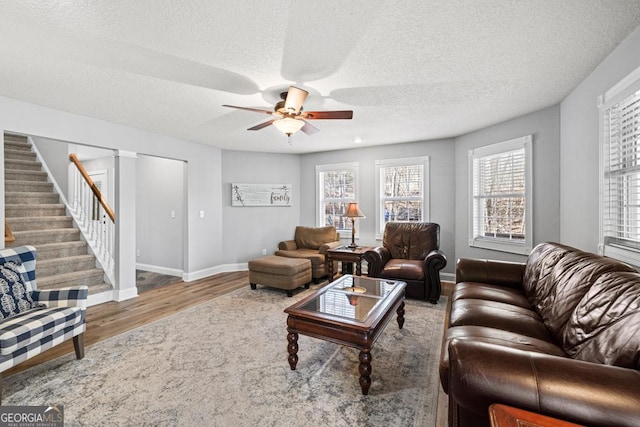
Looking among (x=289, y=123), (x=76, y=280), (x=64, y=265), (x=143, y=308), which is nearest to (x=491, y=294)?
(x=289, y=123)

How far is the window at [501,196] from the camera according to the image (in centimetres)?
364

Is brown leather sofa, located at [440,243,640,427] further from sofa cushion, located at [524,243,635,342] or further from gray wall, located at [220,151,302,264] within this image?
gray wall, located at [220,151,302,264]

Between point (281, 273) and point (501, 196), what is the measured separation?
3.25m

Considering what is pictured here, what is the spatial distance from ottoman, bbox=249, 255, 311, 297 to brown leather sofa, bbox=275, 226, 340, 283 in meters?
0.38

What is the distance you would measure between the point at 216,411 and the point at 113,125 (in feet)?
12.6

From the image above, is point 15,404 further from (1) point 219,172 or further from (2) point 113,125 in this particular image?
(1) point 219,172

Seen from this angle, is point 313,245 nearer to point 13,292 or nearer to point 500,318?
point 500,318

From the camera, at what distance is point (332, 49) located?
2.05 metres

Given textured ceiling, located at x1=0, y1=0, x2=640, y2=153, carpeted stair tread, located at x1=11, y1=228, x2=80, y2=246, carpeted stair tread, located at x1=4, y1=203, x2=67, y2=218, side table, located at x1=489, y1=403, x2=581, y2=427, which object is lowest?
side table, located at x1=489, y1=403, x2=581, y2=427

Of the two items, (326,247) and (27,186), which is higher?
(27,186)

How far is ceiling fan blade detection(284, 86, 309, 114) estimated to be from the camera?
94.3 inches

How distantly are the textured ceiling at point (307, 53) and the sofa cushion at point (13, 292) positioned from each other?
5.41 feet

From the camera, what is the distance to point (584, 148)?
8.74ft

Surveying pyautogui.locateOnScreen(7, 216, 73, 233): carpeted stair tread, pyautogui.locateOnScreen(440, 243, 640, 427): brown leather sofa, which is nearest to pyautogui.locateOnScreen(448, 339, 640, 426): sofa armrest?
pyautogui.locateOnScreen(440, 243, 640, 427): brown leather sofa
